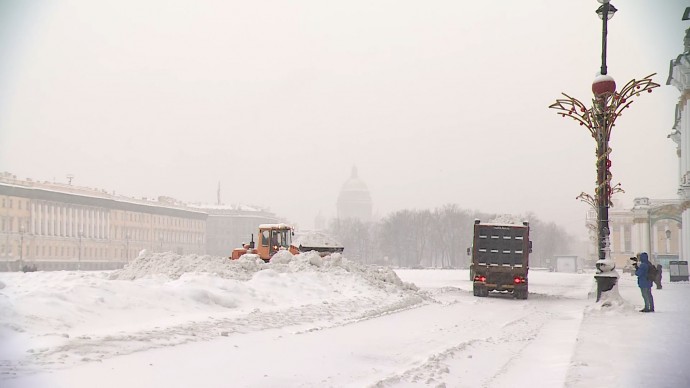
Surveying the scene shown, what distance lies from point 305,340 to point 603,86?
12.1 m

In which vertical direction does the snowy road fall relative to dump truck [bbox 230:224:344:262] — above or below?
below

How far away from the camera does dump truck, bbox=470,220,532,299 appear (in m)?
30.8

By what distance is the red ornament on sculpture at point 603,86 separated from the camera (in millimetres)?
21719

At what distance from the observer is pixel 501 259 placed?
31.0m

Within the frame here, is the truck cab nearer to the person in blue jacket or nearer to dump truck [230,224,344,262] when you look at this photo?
dump truck [230,224,344,262]

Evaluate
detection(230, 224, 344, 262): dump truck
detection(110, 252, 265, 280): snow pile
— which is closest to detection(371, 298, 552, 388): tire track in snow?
detection(110, 252, 265, 280): snow pile

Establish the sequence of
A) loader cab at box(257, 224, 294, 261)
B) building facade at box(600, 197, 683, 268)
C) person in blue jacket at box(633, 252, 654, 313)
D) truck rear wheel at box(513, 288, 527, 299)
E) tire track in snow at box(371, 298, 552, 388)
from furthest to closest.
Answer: building facade at box(600, 197, 683, 268) → loader cab at box(257, 224, 294, 261) → truck rear wheel at box(513, 288, 527, 299) → person in blue jacket at box(633, 252, 654, 313) → tire track in snow at box(371, 298, 552, 388)

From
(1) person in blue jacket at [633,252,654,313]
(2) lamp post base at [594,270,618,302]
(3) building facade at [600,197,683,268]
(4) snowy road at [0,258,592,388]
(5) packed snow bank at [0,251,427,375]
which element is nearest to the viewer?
(4) snowy road at [0,258,592,388]

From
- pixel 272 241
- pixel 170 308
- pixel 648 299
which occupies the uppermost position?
pixel 272 241

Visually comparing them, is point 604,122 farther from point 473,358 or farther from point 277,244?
point 277,244

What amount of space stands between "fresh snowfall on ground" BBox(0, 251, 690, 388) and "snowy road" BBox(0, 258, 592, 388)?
3cm

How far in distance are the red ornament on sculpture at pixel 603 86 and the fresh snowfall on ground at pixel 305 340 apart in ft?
18.6

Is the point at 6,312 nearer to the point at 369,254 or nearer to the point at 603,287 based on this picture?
the point at 603,287

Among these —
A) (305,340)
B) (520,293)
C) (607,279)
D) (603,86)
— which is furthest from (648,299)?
(520,293)
